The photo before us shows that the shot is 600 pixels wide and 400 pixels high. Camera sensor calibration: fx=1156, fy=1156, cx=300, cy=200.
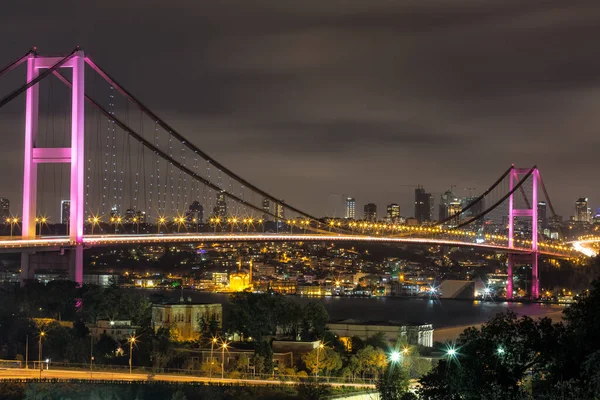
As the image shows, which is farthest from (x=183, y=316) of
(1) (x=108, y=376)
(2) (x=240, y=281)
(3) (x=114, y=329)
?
(2) (x=240, y=281)

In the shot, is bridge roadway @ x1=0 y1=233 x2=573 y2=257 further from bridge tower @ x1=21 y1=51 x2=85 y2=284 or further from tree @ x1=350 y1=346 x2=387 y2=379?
tree @ x1=350 y1=346 x2=387 y2=379

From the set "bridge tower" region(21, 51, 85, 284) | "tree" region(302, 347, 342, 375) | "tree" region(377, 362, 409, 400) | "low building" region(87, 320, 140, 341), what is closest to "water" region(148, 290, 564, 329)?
"low building" region(87, 320, 140, 341)

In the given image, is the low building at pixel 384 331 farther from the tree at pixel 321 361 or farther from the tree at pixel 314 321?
the tree at pixel 321 361

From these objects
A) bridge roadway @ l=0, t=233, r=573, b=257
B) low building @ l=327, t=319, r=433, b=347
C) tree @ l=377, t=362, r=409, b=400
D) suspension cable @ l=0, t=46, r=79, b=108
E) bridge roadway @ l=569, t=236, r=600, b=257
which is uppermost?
suspension cable @ l=0, t=46, r=79, b=108

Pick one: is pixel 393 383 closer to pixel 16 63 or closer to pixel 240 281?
pixel 16 63

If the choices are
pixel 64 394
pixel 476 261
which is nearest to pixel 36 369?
pixel 64 394

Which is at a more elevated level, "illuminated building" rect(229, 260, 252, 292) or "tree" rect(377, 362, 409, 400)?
"illuminated building" rect(229, 260, 252, 292)

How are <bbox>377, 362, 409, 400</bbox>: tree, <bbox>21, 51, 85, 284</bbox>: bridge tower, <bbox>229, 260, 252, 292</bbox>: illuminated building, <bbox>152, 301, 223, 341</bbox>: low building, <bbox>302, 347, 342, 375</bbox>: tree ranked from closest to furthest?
<bbox>377, 362, 409, 400</bbox>: tree < <bbox>302, 347, 342, 375</bbox>: tree < <bbox>21, 51, 85, 284</bbox>: bridge tower < <bbox>152, 301, 223, 341</bbox>: low building < <bbox>229, 260, 252, 292</bbox>: illuminated building
